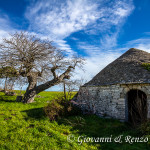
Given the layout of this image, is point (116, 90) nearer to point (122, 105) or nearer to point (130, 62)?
point (122, 105)

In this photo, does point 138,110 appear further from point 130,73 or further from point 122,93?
point 130,73

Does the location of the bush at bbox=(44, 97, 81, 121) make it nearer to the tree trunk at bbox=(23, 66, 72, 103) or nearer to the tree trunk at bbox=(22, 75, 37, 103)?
the tree trunk at bbox=(23, 66, 72, 103)

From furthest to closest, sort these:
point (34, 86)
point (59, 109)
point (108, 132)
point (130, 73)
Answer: point (34, 86) < point (130, 73) < point (59, 109) < point (108, 132)

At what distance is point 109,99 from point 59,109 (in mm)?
4003

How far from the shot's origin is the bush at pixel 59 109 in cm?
918

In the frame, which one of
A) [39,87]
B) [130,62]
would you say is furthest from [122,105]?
[39,87]

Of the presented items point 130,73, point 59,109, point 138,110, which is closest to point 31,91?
point 59,109

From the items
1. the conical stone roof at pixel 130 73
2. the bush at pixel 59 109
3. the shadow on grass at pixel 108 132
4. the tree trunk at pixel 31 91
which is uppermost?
the conical stone roof at pixel 130 73

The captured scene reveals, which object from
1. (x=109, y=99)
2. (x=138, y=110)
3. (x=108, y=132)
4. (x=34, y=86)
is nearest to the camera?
→ (x=108, y=132)

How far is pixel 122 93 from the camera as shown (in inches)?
368

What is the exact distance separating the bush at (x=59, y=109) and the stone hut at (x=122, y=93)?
115cm

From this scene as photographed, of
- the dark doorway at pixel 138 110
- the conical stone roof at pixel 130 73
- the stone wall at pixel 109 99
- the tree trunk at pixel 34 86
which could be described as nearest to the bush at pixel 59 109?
the stone wall at pixel 109 99

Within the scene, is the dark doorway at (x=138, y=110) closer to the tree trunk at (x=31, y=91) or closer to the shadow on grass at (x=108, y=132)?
the shadow on grass at (x=108, y=132)

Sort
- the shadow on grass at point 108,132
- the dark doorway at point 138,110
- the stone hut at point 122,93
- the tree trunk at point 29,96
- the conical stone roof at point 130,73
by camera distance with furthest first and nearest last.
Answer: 1. the tree trunk at point 29,96
2. the conical stone roof at point 130,73
3. the stone hut at point 122,93
4. the dark doorway at point 138,110
5. the shadow on grass at point 108,132
